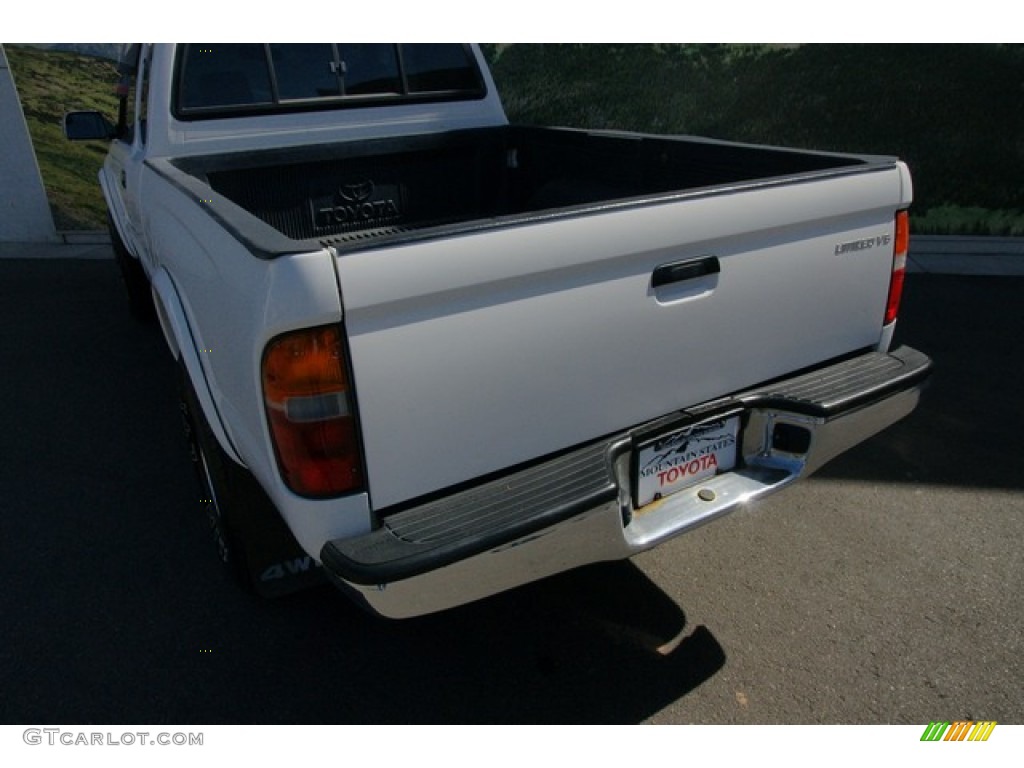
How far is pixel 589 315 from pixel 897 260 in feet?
4.21

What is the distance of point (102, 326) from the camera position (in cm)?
556

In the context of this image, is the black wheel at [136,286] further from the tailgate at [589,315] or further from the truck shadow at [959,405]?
the truck shadow at [959,405]

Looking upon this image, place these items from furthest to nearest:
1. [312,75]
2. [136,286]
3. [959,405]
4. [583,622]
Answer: [136,286], [959,405], [312,75], [583,622]

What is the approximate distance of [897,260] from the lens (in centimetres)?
245

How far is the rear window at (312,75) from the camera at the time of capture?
345 cm

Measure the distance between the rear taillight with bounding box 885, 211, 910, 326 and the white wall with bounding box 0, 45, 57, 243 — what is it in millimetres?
8966

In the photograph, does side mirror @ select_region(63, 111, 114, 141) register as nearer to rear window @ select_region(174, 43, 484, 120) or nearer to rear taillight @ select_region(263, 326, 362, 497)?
rear window @ select_region(174, 43, 484, 120)

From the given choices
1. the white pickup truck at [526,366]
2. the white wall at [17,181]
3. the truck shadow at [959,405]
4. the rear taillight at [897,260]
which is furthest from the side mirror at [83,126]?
the white wall at [17,181]

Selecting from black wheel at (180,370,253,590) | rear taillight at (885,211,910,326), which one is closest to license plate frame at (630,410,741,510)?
rear taillight at (885,211,910,326)

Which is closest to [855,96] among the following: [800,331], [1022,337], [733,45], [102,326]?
[733,45]

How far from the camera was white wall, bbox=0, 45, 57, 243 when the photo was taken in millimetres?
7824

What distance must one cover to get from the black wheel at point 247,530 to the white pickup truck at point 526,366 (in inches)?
0.4

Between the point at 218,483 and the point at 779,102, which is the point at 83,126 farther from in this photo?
the point at 779,102
